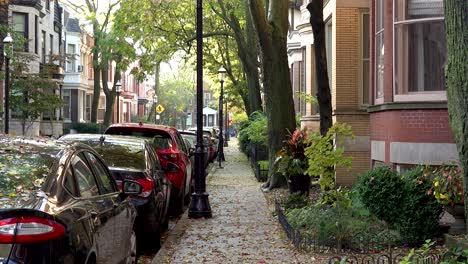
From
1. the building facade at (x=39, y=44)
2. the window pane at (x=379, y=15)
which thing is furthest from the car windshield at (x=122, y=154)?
the building facade at (x=39, y=44)

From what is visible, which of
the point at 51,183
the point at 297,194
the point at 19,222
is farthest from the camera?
the point at 297,194

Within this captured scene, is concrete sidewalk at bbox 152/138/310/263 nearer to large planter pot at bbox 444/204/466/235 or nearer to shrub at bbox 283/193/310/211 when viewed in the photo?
shrub at bbox 283/193/310/211

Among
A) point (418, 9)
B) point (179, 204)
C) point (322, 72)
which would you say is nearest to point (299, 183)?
point (322, 72)

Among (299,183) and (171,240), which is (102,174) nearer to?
(171,240)

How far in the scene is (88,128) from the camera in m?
50.6

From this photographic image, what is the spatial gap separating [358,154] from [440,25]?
230 inches

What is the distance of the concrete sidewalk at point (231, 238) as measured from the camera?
9.04 metres

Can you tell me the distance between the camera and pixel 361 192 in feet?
31.6

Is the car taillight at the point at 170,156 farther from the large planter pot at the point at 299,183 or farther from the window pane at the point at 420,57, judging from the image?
the window pane at the point at 420,57

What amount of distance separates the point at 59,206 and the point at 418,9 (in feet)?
30.2

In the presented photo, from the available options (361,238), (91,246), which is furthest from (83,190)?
(361,238)

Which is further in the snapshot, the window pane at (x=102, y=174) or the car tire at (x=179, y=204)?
the car tire at (x=179, y=204)

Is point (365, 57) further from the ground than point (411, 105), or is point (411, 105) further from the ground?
point (365, 57)

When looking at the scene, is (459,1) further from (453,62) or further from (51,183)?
(51,183)
